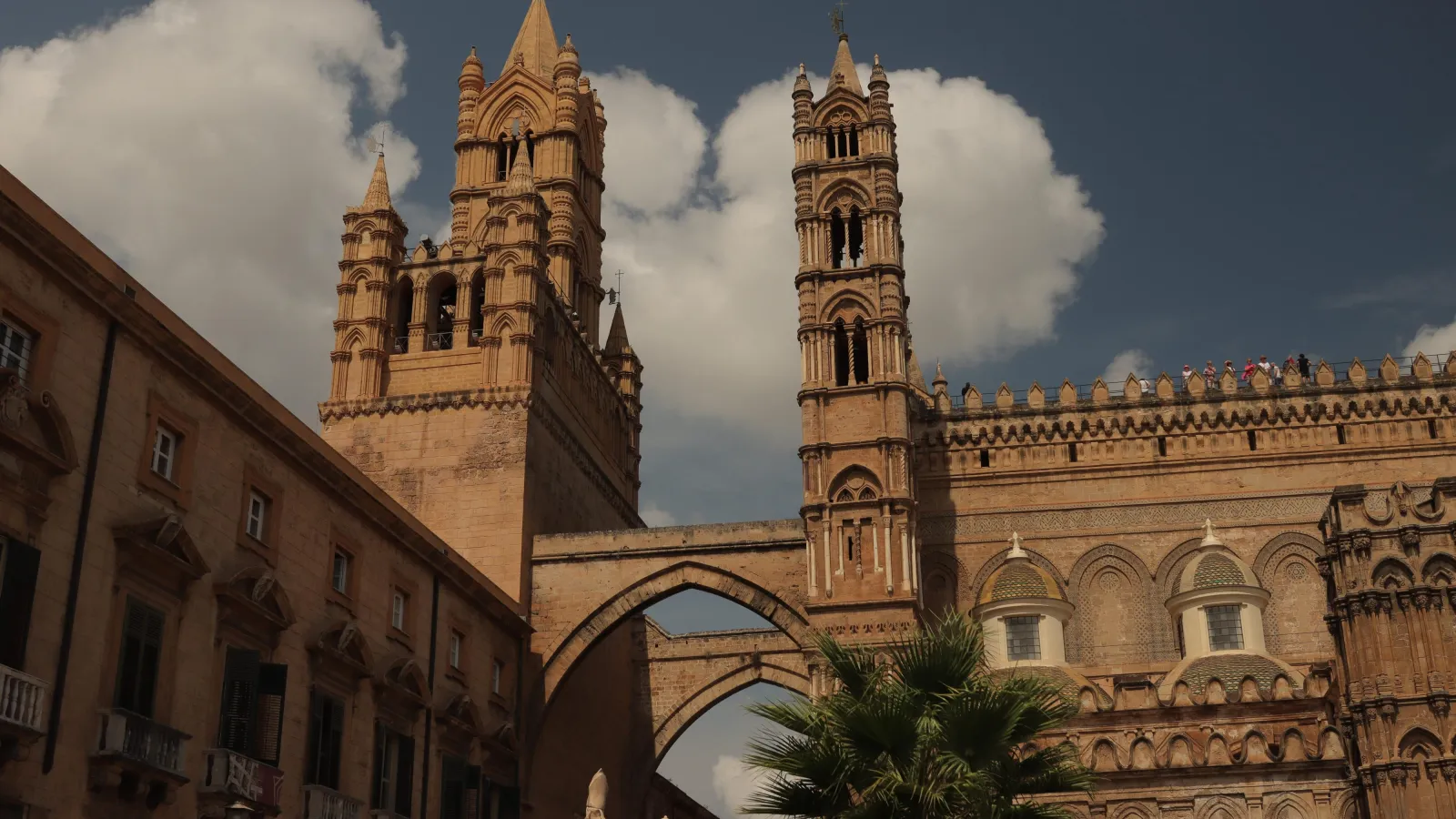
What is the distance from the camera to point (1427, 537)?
22.4 metres

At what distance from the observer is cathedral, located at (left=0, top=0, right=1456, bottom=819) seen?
54.7 ft

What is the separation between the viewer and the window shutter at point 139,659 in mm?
16766

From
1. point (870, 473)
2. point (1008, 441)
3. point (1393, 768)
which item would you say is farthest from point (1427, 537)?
point (1008, 441)

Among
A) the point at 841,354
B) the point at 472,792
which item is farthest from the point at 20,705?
the point at 841,354

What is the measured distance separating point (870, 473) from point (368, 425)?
458 inches

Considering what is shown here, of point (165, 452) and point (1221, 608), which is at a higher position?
point (1221, 608)

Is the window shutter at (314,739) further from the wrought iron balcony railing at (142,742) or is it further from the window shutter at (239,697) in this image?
the wrought iron balcony railing at (142,742)

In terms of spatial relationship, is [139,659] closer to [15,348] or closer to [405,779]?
[15,348]

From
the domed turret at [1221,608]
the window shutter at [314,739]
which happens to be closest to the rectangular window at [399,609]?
the window shutter at [314,739]

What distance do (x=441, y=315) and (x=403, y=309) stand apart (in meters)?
0.99

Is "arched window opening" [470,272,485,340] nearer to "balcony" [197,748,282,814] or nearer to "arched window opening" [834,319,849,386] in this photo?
"arched window opening" [834,319,849,386]

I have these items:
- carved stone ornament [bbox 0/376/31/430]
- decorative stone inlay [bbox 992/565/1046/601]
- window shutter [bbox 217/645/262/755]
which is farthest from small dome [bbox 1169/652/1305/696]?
carved stone ornament [bbox 0/376/31/430]

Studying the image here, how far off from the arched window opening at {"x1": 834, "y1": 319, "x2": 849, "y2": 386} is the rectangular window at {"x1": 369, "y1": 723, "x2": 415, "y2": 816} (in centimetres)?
1410

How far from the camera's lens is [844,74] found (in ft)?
128
